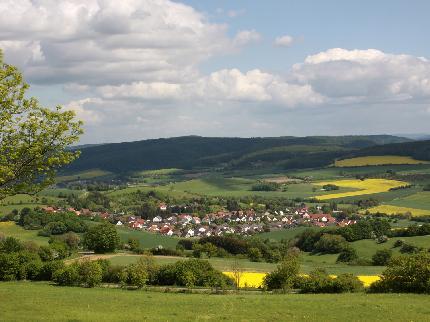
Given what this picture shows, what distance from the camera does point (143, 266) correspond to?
168 ft

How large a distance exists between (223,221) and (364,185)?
194 ft

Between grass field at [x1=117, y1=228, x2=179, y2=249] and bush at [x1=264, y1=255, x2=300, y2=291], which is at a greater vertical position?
bush at [x1=264, y1=255, x2=300, y2=291]

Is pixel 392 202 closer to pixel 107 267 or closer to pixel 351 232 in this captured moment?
pixel 351 232

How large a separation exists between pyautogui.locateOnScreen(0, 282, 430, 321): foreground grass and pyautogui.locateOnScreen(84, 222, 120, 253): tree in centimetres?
3493

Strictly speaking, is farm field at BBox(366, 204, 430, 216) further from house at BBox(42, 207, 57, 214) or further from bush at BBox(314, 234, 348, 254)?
house at BBox(42, 207, 57, 214)

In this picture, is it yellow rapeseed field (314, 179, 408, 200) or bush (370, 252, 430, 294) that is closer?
bush (370, 252, 430, 294)

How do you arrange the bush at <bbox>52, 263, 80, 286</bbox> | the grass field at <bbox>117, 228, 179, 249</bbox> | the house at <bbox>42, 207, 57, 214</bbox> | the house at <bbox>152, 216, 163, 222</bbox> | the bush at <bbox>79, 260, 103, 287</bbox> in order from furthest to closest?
the house at <bbox>152, 216, 163, 222</bbox> → the house at <bbox>42, 207, 57, 214</bbox> → the grass field at <bbox>117, 228, 179, 249</bbox> → the bush at <bbox>52, 263, 80, 286</bbox> → the bush at <bbox>79, 260, 103, 287</bbox>

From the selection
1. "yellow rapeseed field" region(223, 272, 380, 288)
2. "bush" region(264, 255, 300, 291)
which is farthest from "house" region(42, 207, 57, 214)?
"bush" region(264, 255, 300, 291)

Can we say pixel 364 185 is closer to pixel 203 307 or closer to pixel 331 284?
pixel 331 284

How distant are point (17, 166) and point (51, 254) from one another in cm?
4862

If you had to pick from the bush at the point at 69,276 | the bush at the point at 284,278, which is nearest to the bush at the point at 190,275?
the bush at the point at 284,278

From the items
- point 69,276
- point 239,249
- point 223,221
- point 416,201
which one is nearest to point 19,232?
point 239,249

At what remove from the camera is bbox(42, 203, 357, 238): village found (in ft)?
410

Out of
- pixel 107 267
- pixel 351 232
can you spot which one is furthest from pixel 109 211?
pixel 107 267
